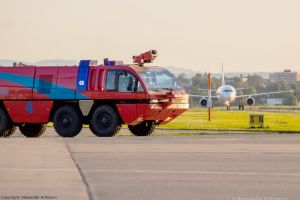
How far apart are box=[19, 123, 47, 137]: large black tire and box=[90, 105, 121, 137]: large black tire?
4.02 meters

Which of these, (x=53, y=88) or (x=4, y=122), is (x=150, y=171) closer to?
(x=53, y=88)

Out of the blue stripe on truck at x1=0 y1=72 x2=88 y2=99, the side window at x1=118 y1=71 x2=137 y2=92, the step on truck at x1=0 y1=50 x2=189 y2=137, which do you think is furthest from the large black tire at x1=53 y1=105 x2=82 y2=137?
the side window at x1=118 y1=71 x2=137 y2=92

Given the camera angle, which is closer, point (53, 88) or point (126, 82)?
point (126, 82)

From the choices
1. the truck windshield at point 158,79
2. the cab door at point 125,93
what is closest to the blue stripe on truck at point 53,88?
the cab door at point 125,93

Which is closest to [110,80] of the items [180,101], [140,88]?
[140,88]

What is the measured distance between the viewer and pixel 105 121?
30406 mm

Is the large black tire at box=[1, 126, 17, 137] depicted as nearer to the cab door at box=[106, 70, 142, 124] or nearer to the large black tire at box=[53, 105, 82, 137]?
the large black tire at box=[53, 105, 82, 137]

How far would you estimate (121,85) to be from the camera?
98.7 feet

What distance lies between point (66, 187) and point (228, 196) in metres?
2.50

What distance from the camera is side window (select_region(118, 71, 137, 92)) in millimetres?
29922

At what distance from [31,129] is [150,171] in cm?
1821

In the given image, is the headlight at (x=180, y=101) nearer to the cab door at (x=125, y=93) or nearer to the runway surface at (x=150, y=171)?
the cab door at (x=125, y=93)

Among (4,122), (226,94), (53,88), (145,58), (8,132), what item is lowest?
(226,94)

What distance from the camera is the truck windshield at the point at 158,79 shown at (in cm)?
3028
